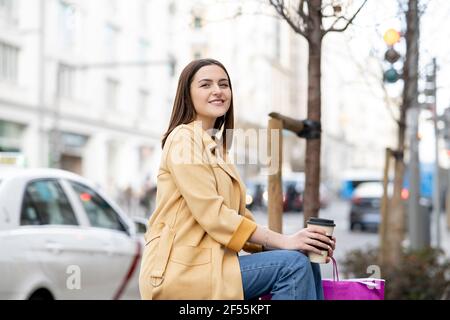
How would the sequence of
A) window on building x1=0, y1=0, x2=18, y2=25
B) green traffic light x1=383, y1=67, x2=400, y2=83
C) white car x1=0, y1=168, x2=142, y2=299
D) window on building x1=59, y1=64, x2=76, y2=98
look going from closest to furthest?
white car x1=0, y1=168, x2=142, y2=299
green traffic light x1=383, y1=67, x2=400, y2=83
window on building x1=0, y1=0, x2=18, y2=25
window on building x1=59, y1=64, x2=76, y2=98

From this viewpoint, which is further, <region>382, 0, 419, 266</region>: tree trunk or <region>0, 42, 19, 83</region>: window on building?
<region>0, 42, 19, 83</region>: window on building

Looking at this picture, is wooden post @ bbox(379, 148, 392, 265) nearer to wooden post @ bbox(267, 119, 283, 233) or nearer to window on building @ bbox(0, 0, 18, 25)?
Answer: wooden post @ bbox(267, 119, 283, 233)

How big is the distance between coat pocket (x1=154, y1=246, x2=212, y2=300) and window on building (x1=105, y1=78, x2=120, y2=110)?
37364mm

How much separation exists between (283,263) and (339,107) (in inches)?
3656

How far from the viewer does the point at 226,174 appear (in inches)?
104

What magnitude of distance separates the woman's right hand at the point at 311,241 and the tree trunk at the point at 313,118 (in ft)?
6.84

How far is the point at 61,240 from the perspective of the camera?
5.32 metres

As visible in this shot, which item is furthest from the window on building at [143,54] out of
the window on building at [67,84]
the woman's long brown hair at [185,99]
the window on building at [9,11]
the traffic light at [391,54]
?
the woman's long brown hair at [185,99]

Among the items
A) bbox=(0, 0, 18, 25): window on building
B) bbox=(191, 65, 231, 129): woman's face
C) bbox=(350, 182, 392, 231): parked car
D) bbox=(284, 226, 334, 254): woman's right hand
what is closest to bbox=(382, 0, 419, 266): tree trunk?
bbox=(191, 65, 231, 129): woman's face

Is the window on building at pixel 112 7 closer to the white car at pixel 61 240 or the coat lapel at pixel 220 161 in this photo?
the white car at pixel 61 240

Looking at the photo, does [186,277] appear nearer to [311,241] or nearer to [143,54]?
[311,241]

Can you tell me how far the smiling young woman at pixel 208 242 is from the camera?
246 centimetres

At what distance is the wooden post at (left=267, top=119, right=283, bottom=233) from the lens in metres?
4.51

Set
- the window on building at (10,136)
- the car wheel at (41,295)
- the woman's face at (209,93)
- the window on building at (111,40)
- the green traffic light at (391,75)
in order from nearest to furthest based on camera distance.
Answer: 1. the woman's face at (209,93)
2. the car wheel at (41,295)
3. the green traffic light at (391,75)
4. the window on building at (10,136)
5. the window on building at (111,40)
